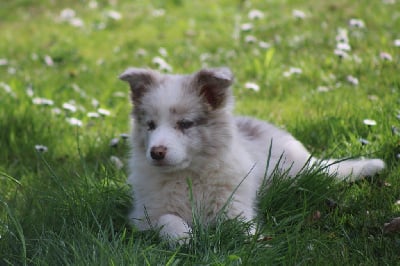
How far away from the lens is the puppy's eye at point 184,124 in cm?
359

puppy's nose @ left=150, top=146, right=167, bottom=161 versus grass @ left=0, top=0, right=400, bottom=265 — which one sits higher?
puppy's nose @ left=150, top=146, right=167, bottom=161

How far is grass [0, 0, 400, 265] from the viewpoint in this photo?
3.10 m

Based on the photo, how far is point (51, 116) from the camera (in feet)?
18.5

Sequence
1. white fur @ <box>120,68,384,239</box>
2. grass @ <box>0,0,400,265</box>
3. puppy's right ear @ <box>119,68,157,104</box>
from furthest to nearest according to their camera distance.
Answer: puppy's right ear @ <box>119,68,157,104</box>
white fur @ <box>120,68,384,239</box>
grass @ <box>0,0,400,265</box>

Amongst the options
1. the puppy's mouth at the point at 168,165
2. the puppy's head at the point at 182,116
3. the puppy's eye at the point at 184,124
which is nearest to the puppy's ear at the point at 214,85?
the puppy's head at the point at 182,116

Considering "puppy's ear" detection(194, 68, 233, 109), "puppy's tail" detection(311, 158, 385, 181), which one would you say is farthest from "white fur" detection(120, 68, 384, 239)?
"puppy's tail" detection(311, 158, 385, 181)

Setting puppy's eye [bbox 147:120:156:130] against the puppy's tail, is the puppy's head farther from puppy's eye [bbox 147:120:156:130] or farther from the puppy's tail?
the puppy's tail

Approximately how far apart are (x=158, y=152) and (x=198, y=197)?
0.40m

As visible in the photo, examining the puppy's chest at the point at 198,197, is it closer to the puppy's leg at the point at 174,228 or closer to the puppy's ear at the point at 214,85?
the puppy's leg at the point at 174,228

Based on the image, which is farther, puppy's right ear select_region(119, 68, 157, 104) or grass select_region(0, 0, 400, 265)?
puppy's right ear select_region(119, 68, 157, 104)

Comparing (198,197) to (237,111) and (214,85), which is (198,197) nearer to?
(214,85)

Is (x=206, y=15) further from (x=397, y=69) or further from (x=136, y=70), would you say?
(x=136, y=70)

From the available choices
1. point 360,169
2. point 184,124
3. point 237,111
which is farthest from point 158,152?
point 237,111

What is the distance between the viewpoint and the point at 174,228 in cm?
329
